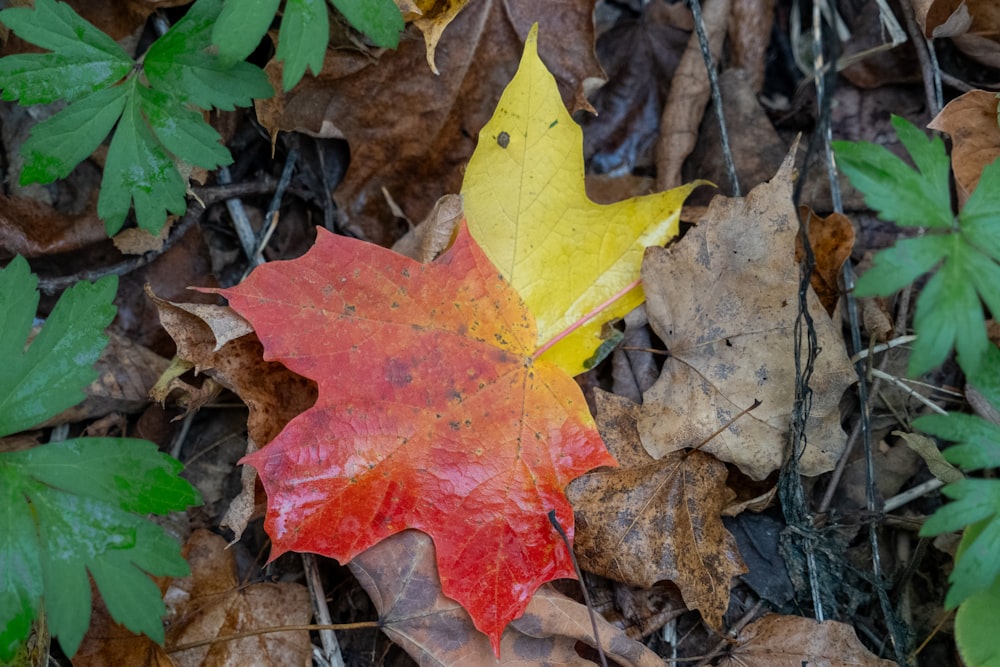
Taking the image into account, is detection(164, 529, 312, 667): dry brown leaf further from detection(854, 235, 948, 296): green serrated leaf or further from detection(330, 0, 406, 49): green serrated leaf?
detection(854, 235, 948, 296): green serrated leaf

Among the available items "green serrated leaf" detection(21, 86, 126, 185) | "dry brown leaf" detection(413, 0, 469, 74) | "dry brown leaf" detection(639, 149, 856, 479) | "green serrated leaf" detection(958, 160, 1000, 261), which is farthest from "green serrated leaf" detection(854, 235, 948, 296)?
"green serrated leaf" detection(21, 86, 126, 185)

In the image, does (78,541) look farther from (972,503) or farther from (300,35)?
(972,503)

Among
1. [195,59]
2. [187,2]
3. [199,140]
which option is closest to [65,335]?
[199,140]

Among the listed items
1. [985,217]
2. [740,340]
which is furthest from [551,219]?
[985,217]

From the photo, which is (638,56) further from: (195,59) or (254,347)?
(254,347)

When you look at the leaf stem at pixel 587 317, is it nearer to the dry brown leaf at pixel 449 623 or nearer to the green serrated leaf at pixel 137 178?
the dry brown leaf at pixel 449 623

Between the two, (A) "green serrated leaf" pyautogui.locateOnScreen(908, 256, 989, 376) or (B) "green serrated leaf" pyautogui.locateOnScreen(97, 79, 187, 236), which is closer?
(A) "green serrated leaf" pyautogui.locateOnScreen(908, 256, 989, 376)
